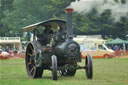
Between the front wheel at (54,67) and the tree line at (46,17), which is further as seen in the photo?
the tree line at (46,17)

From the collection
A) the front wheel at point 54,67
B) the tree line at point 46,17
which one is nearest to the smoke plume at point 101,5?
the front wheel at point 54,67

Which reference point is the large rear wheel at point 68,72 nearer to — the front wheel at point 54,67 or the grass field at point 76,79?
the grass field at point 76,79

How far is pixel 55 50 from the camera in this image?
1394 cm

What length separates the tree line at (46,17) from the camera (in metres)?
46.5

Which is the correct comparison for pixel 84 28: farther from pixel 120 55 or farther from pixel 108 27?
pixel 120 55

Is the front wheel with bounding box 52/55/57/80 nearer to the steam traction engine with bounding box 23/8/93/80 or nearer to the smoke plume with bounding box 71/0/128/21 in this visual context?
the steam traction engine with bounding box 23/8/93/80

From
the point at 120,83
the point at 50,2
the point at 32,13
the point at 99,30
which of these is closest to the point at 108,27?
the point at 99,30

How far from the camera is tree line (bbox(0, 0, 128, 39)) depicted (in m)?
46.5

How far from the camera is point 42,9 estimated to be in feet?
182

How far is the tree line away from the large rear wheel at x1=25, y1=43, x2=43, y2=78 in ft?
85.4

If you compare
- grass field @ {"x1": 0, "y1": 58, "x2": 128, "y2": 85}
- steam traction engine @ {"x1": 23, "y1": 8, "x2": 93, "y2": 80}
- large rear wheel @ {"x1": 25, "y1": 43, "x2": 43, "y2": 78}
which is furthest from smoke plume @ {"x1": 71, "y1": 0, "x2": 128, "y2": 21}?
large rear wheel @ {"x1": 25, "y1": 43, "x2": 43, "y2": 78}

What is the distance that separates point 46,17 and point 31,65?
135ft

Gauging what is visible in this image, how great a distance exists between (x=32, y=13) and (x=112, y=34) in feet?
43.1

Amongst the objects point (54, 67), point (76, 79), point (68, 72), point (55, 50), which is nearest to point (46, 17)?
point (68, 72)
